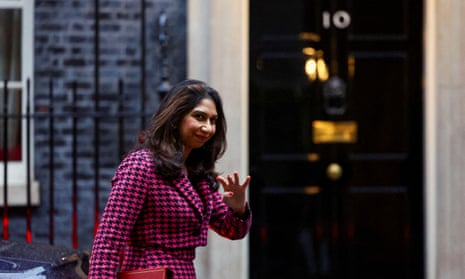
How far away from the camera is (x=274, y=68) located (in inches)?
284

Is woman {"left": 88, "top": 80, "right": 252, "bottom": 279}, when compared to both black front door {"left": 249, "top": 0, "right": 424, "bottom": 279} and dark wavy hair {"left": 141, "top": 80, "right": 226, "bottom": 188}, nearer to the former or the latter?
dark wavy hair {"left": 141, "top": 80, "right": 226, "bottom": 188}

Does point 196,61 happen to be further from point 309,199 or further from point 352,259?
point 352,259

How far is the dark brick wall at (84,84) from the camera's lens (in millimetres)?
7137

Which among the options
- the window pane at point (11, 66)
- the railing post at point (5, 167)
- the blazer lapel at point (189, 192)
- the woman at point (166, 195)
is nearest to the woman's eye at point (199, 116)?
the woman at point (166, 195)

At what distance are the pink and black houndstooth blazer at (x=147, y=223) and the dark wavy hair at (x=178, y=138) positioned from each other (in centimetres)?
6

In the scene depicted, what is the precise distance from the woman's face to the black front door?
3.45m

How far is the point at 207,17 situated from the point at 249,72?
0.55 meters

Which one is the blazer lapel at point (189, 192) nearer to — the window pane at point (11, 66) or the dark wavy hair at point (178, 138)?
the dark wavy hair at point (178, 138)

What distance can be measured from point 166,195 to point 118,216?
0.21 meters

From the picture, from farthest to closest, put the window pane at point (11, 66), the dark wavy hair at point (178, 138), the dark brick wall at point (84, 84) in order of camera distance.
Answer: the window pane at point (11, 66) < the dark brick wall at point (84, 84) < the dark wavy hair at point (178, 138)

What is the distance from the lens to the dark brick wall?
714cm

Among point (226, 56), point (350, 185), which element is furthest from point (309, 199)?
point (226, 56)

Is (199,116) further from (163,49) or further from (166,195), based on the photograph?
(163,49)

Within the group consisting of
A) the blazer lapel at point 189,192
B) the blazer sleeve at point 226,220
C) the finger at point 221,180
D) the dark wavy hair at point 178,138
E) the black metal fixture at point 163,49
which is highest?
the black metal fixture at point 163,49
